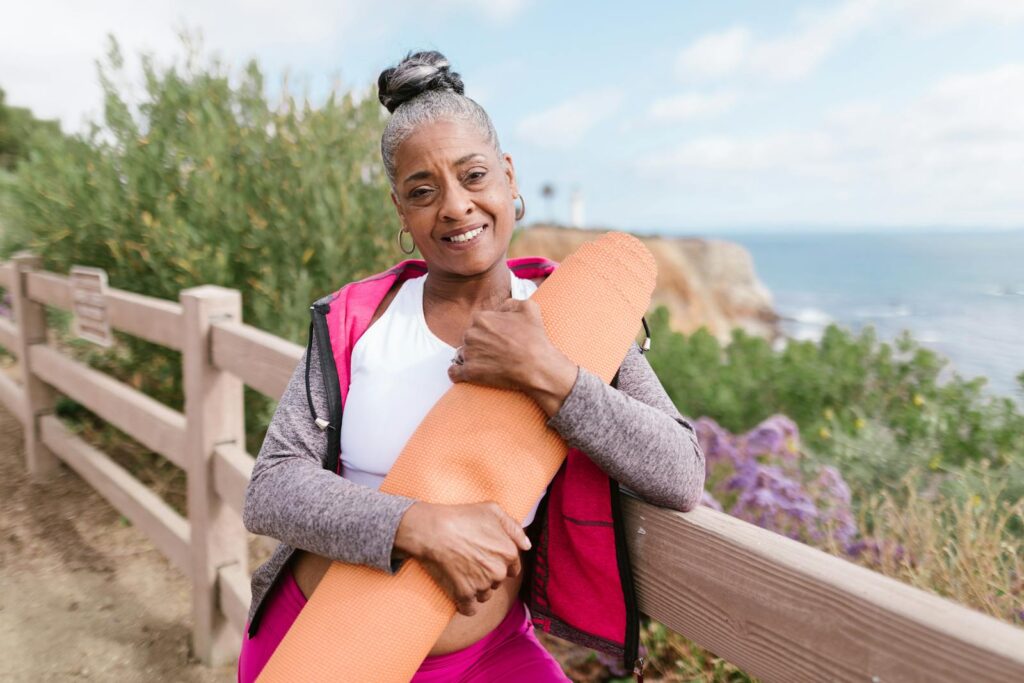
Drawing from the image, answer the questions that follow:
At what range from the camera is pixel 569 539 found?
1.38 m

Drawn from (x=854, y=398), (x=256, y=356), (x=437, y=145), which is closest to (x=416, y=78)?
(x=437, y=145)

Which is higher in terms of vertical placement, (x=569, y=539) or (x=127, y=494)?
(x=569, y=539)

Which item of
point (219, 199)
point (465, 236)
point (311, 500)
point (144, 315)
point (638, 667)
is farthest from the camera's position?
point (219, 199)

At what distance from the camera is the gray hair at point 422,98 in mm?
1446

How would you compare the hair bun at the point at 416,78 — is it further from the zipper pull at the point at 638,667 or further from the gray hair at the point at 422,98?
the zipper pull at the point at 638,667

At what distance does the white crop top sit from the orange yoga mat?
16 cm

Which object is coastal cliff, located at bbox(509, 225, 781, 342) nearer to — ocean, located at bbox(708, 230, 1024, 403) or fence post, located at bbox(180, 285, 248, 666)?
ocean, located at bbox(708, 230, 1024, 403)

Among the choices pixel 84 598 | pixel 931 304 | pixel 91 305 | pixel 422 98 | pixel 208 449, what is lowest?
pixel 931 304

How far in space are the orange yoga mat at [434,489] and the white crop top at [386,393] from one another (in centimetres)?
16

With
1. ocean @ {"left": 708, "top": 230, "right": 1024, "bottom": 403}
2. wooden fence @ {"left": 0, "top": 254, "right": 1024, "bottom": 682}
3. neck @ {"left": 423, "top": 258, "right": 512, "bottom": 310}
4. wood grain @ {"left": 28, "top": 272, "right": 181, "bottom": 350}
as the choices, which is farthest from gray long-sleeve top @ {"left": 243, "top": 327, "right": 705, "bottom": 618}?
ocean @ {"left": 708, "top": 230, "right": 1024, "bottom": 403}

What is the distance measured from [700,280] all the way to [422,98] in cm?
1869

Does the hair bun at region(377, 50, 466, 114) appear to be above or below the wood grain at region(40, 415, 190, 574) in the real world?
above

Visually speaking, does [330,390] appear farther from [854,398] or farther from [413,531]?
[854,398]

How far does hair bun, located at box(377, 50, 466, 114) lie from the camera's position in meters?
1.45
